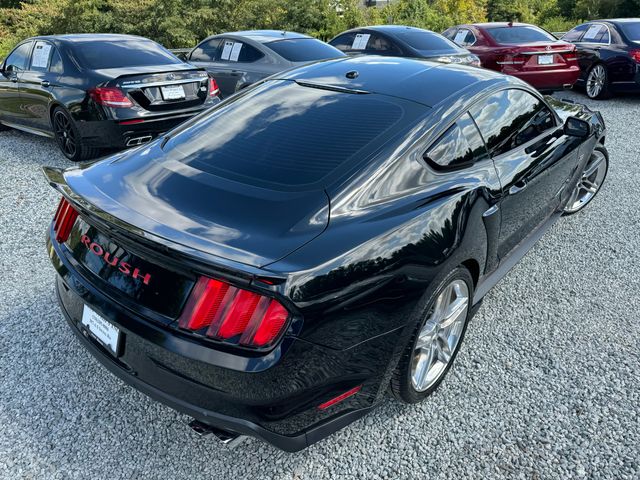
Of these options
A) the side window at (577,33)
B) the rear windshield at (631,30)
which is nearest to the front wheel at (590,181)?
the rear windshield at (631,30)

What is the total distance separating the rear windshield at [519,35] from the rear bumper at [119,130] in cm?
669

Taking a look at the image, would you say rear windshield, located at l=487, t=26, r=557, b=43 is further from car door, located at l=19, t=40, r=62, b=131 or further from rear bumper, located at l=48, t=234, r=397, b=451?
rear bumper, located at l=48, t=234, r=397, b=451

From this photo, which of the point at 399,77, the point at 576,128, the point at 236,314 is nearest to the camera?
the point at 236,314

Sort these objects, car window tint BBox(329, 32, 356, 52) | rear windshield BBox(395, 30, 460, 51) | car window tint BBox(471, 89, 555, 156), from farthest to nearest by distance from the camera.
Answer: car window tint BBox(329, 32, 356, 52) → rear windshield BBox(395, 30, 460, 51) → car window tint BBox(471, 89, 555, 156)

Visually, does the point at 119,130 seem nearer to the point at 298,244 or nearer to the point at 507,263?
the point at 507,263

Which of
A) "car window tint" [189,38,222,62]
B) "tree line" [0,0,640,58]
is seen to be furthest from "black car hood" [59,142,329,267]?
"tree line" [0,0,640,58]

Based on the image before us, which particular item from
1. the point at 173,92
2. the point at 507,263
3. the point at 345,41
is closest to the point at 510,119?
the point at 507,263

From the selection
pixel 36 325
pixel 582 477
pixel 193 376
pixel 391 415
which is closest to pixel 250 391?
pixel 193 376

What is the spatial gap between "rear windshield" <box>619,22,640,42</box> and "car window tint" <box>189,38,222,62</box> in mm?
7280

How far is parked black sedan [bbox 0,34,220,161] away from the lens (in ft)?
19.0

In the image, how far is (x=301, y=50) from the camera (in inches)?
306

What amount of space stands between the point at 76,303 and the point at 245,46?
6.53 meters

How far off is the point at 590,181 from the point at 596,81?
6069mm

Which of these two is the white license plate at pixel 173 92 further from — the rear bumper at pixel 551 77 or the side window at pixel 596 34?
the side window at pixel 596 34
